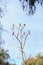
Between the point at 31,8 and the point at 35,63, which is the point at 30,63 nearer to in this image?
the point at 35,63

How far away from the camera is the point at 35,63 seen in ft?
86.4

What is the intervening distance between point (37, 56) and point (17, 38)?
7.79 m

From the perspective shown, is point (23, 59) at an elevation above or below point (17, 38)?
below

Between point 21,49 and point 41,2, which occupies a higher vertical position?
point 41,2

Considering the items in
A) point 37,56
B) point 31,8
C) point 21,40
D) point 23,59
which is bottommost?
point 37,56

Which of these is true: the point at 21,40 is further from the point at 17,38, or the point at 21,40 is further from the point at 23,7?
the point at 23,7

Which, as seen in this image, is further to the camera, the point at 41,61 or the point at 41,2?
the point at 41,61

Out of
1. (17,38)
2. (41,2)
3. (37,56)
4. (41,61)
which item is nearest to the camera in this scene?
(41,2)

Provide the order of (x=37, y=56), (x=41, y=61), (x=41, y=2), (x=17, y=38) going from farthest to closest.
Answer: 1. (x=37, y=56)
2. (x=41, y=61)
3. (x=17, y=38)
4. (x=41, y=2)

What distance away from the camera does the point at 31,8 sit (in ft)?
20.9

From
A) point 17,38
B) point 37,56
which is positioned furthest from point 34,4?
point 37,56

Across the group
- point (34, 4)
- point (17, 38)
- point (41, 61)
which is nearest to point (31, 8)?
point (34, 4)

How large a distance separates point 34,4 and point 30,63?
20.1 meters

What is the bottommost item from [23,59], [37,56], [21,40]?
[37,56]
